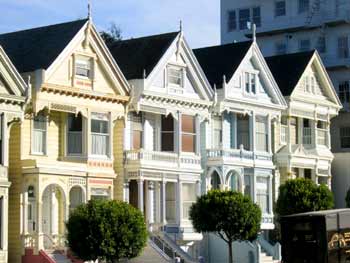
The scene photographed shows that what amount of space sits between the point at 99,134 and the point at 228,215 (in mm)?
7667

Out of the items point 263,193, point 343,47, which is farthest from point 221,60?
point 343,47

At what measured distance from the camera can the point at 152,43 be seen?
5856 cm

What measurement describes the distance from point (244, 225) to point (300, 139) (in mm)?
16342

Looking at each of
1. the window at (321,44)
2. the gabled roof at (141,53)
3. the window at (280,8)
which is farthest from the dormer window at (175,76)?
the window at (280,8)

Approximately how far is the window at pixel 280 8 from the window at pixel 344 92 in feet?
28.5

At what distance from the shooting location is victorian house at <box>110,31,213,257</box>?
55.5 m

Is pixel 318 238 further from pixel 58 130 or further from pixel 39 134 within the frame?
pixel 39 134

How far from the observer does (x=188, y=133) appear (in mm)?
58719

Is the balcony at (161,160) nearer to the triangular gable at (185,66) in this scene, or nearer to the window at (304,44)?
the triangular gable at (185,66)

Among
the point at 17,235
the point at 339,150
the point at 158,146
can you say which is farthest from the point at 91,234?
the point at 339,150

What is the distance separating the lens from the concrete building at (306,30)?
77.9 m

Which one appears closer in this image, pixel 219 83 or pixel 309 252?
pixel 309 252

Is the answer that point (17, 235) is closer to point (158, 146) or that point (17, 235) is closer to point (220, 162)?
point (158, 146)

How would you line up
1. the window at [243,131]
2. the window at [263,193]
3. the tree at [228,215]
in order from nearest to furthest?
1. the tree at [228,215]
2. the window at [263,193]
3. the window at [243,131]
